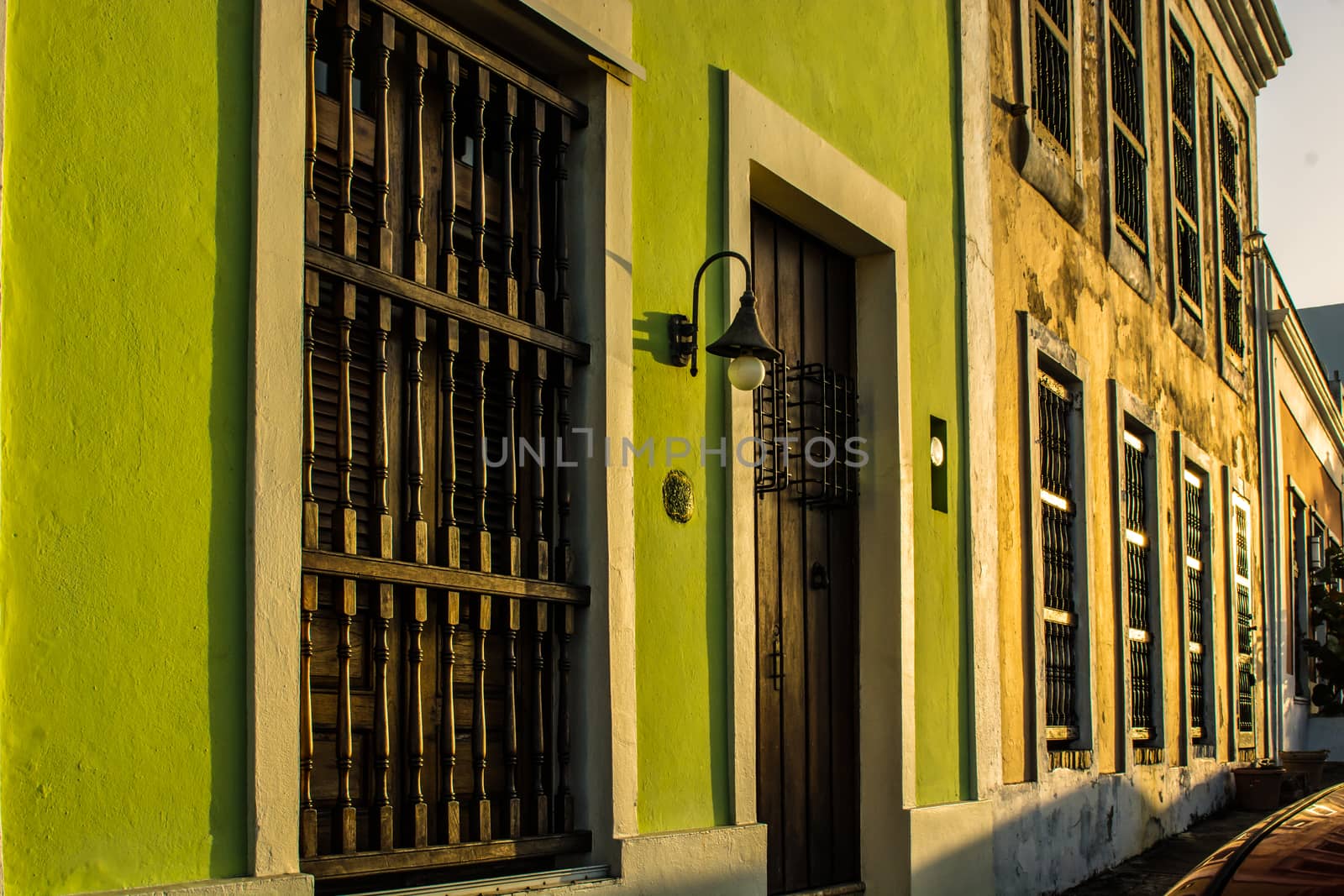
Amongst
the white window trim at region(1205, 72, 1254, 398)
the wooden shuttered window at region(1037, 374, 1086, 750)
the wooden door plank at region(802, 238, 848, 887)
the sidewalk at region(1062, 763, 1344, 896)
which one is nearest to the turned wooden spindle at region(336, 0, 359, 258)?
the wooden door plank at region(802, 238, 848, 887)

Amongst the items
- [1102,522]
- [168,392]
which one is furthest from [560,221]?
[1102,522]

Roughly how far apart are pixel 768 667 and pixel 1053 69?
521 centimetres

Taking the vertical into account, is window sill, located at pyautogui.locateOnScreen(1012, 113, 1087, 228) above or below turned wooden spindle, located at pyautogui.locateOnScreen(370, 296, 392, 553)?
above

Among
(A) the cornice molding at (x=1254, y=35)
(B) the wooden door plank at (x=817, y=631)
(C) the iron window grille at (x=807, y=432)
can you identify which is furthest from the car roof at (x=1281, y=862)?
(A) the cornice molding at (x=1254, y=35)

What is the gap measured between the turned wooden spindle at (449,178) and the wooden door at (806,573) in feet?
6.45

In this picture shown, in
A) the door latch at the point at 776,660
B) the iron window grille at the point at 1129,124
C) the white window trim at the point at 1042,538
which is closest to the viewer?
the door latch at the point at 776,660

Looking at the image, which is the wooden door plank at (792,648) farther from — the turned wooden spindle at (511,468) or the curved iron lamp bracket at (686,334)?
the turned wooden spindle at (511,468)

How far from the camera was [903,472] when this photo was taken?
6.96 m

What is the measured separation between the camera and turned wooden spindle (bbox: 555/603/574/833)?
4812mm

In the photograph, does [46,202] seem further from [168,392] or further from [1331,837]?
[1331,837]

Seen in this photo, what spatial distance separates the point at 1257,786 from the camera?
43.5 ft

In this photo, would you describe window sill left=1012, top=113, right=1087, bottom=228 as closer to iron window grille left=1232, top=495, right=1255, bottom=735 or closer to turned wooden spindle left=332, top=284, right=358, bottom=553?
iron window grille left=1232, top=495, right=1255, bottom=735

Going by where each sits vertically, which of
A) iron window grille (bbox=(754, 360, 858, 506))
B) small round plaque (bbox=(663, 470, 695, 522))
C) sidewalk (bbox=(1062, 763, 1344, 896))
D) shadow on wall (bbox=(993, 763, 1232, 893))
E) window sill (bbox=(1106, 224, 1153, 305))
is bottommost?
sidewalk (bbox=(1062, 763, 1344, 896))

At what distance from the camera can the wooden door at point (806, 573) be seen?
6.23 metres
